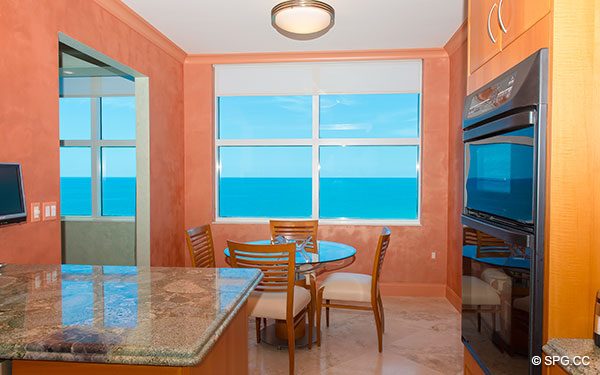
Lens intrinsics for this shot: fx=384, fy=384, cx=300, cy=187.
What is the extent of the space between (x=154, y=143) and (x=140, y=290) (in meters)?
2.95

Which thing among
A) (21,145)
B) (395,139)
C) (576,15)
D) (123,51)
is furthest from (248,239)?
(576,15)

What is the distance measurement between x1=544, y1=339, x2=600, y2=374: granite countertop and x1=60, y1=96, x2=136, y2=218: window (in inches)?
188

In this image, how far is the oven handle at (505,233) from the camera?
4.28 feet

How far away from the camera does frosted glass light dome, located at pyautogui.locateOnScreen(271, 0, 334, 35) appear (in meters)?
2.95

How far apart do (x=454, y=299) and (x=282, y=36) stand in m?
3.47

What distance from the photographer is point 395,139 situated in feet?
15.2

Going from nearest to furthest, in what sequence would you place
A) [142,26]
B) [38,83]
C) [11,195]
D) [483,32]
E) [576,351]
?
[576,351]
[483,32]
[11,195]
[38,83]
[142,26]

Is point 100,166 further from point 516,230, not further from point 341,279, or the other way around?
point 516,230

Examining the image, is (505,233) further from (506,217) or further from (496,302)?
(496,302)

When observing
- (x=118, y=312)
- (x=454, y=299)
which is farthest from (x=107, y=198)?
(x=454, y=299)

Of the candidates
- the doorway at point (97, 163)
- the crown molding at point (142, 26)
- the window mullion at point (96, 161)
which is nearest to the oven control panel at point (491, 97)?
the crown molding at point (142, 26)

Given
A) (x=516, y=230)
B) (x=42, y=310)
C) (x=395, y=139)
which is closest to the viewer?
(x=42, y=310)

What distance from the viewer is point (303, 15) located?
9.92 feet

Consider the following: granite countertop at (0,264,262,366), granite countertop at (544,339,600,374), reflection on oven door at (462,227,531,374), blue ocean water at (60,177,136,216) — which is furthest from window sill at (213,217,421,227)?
granite countertop at (544,339,600,374)
